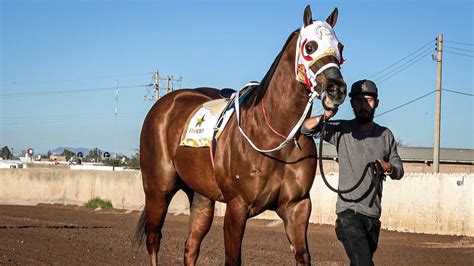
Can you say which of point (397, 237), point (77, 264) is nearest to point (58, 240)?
point (77, 264)

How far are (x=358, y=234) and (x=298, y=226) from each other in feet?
2.51

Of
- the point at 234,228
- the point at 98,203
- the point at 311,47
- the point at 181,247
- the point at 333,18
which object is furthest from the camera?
the point at 98,203

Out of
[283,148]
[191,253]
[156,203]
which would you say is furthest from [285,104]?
[156,203]

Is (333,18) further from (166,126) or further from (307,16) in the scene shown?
(166,126)

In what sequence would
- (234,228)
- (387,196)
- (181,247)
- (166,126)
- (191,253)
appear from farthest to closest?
1. (387,196)
2. (181,247)
3. (166,126)
4. (191,253)
5. (234,228)

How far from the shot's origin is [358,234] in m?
5.52

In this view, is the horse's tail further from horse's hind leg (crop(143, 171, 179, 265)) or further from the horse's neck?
the horse's neck

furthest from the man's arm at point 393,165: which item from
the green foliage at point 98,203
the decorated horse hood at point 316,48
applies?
the green foliage at point 98,203

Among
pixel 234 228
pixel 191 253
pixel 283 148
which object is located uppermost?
pixel 283 148

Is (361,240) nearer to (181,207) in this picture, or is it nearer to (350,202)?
(350,202)

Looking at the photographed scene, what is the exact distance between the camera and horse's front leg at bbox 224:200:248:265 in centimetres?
635

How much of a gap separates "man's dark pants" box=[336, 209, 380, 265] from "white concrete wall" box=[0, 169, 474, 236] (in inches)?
386

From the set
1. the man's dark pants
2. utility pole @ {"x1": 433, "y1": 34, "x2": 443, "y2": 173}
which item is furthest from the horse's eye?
utility pole @ {"x1": 433, "y1": 34, "x2": 443, "y2": 173}

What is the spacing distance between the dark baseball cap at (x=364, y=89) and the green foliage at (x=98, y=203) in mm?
22041
